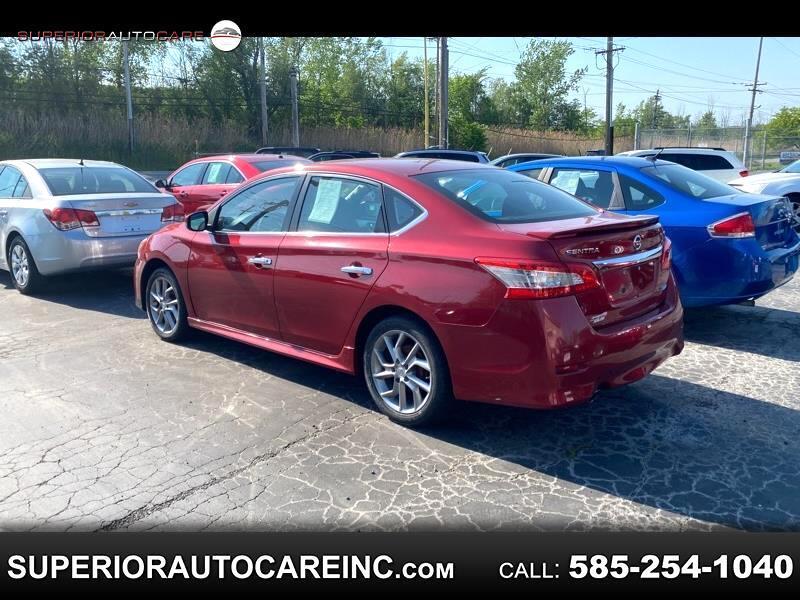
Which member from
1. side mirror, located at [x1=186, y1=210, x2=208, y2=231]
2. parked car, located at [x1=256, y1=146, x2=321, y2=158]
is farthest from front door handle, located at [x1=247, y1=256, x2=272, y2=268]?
parked car, located at [x1=256, y1=146, x2=321, y2=158]

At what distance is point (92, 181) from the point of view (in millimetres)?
8266

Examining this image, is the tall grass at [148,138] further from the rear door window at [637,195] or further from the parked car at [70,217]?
the rear door window at [637,195]

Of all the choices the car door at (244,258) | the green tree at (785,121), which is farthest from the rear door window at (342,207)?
the green tree at (785,121)

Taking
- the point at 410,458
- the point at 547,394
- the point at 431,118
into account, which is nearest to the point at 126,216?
the point at 410,458

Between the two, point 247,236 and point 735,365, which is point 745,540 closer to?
point 735,365

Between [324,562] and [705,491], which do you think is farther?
[705,491]

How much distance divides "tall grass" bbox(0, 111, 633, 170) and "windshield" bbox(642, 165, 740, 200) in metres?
28.7

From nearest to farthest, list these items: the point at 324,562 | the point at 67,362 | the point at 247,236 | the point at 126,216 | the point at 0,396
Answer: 1. the point at 324,562
2. the point at 0,396
3. the point at 247,236
4. the point at 67,362
5. the point at 126,216

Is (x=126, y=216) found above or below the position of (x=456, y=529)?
above

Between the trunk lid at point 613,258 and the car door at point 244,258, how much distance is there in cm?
190

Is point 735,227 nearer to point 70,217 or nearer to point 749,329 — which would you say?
point 749,329

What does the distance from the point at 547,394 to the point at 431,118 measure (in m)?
46.5

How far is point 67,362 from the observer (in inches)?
220

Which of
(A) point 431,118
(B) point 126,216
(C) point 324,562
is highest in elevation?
(A) point 431,118
